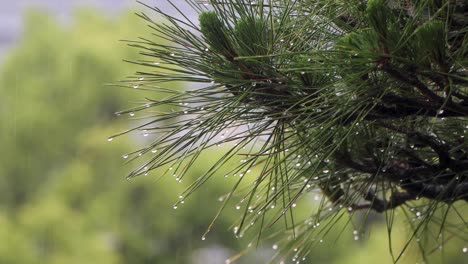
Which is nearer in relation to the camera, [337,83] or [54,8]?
[337,83]

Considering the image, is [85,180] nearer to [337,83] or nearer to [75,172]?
[75,172]

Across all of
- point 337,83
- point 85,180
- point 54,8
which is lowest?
point 85,180

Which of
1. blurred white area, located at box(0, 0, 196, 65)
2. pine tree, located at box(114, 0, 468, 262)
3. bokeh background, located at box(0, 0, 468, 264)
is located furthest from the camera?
bokeh background, located at box(0, 0, 468, 264)

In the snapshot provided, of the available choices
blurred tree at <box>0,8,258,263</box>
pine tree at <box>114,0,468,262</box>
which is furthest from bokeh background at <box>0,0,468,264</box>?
pine tree at <box>114,0,468,262</box>

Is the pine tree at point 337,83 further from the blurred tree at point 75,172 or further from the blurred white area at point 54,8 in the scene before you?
the blurred tree at point 75,172

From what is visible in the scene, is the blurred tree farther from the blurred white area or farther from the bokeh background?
the blurred white area

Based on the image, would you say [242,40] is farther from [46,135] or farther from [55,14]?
[55,14]

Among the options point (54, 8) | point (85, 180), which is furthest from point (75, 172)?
point (54, 8)

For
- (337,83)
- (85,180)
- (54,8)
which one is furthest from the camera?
(54,8)
